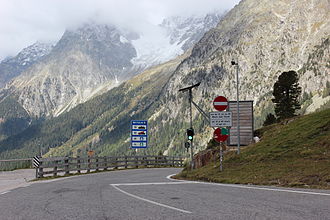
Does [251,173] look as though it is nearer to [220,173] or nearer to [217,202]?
[220,173]

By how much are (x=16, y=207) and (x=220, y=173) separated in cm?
1192

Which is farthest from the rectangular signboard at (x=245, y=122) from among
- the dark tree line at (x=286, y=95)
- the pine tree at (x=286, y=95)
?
the pine tree at (x=286, y=95)

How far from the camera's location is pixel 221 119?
20281mm

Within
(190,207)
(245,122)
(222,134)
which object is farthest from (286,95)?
(190,207)

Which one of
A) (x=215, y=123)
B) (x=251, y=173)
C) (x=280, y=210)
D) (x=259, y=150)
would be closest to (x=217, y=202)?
(x=280, y=210)

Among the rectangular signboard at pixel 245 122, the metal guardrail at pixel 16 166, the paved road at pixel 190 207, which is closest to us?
the paved road at pixel 190 207

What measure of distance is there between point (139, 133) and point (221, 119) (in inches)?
1037

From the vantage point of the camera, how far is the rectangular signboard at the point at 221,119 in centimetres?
2019

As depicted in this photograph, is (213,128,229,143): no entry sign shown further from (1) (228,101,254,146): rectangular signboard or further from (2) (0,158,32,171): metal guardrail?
(2) (0,158,32,171): metal guardrail

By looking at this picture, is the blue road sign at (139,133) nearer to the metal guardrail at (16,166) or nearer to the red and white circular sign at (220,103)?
the metal guardrail at (16,166)

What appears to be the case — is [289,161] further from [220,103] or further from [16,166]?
[16,166]

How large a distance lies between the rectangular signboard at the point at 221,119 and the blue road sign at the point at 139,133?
25.7m

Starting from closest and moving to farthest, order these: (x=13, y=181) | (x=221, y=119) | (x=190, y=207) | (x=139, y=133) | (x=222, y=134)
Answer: (x=190, y=207) < (x=222, y=134) < (x=221, y=119) < (x=13, y=181) < (x=139, y=133)

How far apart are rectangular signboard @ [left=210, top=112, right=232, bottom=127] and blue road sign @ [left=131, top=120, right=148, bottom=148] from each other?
2568 cm
